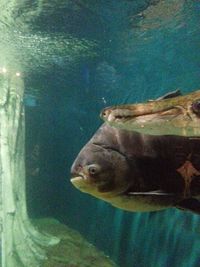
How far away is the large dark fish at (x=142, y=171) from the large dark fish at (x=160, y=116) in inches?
8.1

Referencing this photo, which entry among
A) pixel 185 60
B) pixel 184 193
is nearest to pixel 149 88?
pixel 185 60

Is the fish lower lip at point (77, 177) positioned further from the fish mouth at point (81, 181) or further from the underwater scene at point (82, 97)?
the underwater scene at point (82, 97)

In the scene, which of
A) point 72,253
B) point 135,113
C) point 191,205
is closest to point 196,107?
point 135,113

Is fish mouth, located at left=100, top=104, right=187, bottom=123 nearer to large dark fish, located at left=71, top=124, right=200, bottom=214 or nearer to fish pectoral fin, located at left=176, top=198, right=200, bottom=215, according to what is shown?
large dark fish, located at left=71, top=124, right=200, bottom=214

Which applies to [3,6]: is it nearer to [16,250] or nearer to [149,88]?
[149,88]

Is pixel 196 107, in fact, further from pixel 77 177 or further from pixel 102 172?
pixel 77 177

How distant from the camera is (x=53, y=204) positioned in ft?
56.7

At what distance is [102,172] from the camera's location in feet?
8.12

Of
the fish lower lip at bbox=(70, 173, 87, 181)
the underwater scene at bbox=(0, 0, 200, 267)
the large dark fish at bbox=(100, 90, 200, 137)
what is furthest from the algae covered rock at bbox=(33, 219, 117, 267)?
the large dark fish at bbox=(100, 90, 200, 137)

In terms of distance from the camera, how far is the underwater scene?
9.84 m

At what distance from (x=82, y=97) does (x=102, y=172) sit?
14.4 m

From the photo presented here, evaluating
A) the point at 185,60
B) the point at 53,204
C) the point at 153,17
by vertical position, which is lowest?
the point at 53,204

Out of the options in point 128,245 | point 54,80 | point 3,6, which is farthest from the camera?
point 54,80

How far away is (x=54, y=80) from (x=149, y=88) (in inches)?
212
